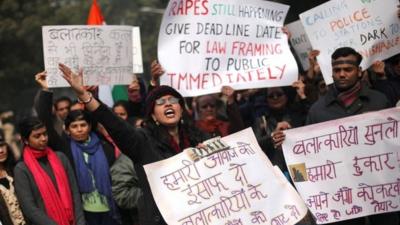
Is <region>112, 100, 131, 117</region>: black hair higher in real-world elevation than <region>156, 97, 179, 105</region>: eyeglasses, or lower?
lower

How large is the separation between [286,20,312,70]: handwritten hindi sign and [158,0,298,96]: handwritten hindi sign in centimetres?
51

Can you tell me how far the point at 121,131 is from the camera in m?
5.20

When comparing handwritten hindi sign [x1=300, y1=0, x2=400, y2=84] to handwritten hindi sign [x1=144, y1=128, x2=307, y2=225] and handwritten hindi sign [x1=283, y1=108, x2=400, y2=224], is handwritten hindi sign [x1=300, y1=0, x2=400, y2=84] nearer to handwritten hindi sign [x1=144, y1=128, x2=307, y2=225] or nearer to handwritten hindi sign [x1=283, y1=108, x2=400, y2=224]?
handwritten hindi sign [x1=283, y1=108, x2=400, y2=224]

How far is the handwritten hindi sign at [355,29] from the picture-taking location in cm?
712

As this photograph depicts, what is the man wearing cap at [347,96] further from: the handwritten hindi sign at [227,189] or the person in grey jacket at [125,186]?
the person in grey jacket at [125,186]

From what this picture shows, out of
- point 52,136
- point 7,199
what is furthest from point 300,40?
point 7,199

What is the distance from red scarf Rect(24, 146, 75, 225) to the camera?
646 centimetres

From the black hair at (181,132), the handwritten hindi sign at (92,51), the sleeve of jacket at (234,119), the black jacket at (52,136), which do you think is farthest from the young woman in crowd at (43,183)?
the sleeve of jacket at (234,119)

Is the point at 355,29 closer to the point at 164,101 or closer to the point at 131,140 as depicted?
the point at 164,101

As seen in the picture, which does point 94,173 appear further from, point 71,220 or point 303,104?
point 303,104

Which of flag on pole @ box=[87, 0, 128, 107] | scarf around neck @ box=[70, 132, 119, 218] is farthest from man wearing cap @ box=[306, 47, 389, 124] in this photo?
flag on pole @ box=[87, 0, 128, 107]

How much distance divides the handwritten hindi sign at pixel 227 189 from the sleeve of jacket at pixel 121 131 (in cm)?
14

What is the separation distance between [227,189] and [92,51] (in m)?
2.44

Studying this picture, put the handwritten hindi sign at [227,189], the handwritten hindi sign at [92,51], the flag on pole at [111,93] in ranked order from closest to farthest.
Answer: the handwritten hindi sign at [227,189], the handwritten hindi sign at [92,51], the flag on pole at [111,93]
